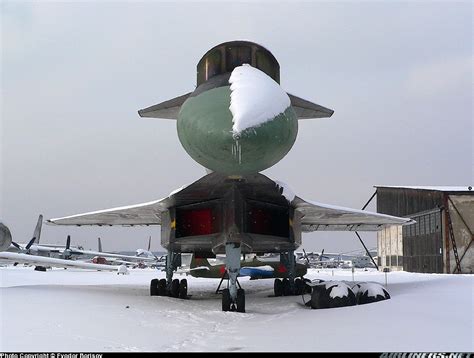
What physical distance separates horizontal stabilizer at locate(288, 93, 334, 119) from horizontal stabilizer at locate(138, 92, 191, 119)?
2.76m

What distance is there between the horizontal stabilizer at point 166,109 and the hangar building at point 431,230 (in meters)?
18.0

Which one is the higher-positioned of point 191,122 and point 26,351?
point 191,122

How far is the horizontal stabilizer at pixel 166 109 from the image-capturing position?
38.5 feet

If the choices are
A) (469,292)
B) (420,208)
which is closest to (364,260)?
(420,208)

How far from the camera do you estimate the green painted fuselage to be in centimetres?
660

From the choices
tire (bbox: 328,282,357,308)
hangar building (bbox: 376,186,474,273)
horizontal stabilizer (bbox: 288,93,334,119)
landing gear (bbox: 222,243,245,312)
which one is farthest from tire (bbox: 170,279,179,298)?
hangar building (bbox: 376,186,474,273)

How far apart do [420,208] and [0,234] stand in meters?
23.8

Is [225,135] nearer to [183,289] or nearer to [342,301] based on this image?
[342,301]

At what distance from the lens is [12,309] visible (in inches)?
298

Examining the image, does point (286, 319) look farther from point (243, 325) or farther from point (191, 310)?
point (191, 310)

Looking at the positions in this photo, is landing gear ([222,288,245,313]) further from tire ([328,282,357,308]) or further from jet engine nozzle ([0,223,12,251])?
jet engine nozzle ([0,223,12,251])

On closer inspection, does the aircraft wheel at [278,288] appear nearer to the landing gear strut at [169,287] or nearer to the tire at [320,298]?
the landing gear strut at [169,287]

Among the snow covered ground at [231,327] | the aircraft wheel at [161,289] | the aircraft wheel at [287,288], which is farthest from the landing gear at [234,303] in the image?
the aircraft wheel at [287,288]

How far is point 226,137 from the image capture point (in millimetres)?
6559
